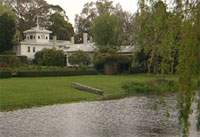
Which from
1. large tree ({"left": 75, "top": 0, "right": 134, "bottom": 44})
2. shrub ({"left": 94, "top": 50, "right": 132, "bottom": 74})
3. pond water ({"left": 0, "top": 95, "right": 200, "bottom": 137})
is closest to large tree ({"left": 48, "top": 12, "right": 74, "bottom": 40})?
large tree ({"left": 75, "top": 0, "right": 134, "bottom": 44})

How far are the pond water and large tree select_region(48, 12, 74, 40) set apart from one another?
56.8 m

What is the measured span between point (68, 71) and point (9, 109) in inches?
847

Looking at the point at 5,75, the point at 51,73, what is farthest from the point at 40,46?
the point at 5,75

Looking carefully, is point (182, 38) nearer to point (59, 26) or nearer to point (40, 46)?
point (40, 46)

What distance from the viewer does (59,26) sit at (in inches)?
2832

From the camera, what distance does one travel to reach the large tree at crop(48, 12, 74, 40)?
7162 cm

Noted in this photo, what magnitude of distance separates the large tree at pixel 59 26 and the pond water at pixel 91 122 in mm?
56789

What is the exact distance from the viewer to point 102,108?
1580 cm

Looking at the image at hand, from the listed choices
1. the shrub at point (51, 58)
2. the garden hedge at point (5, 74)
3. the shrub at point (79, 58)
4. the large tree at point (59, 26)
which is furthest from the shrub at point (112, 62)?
the large tree at point (59, 26)

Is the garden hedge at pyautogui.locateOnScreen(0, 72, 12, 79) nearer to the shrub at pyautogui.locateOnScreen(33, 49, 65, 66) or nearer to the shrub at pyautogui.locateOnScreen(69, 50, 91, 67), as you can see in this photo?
the shrub at pyautogui.locateOnScreen(69, 50, 91, 67)

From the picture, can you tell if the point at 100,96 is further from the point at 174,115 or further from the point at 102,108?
the point at 174,115

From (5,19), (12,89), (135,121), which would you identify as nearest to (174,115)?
(135,121)

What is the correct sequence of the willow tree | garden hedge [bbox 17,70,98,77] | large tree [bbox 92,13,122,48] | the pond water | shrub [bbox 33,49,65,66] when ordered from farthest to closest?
large tree [bbox 92,13,122,48]
shrub [bbox 33,49,65,66]
garden hedge [bbox 17,70,98,77]
the pond water
the willow tree

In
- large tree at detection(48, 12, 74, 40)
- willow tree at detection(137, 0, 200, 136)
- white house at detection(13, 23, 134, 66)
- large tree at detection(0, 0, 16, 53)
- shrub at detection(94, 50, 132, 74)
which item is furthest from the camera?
large tree at detection(48, 12, 74, 40)
